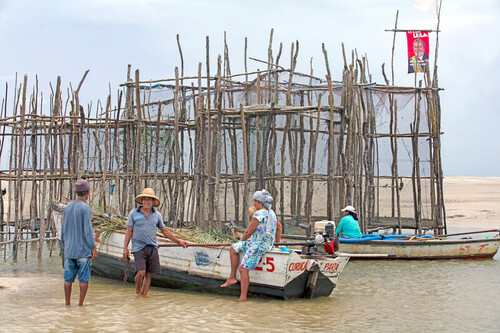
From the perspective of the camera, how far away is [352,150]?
15023 mm

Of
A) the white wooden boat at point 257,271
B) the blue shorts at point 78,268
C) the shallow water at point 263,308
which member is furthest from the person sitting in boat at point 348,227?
the blue shorts at point 78,268

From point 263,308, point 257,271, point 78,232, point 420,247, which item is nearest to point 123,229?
point 78,232

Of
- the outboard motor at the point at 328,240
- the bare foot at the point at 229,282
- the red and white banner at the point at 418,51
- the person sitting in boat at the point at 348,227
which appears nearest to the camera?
the bare foot at the point at 229,282

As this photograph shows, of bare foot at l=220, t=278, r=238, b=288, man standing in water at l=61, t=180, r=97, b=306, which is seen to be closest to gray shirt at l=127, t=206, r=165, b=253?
man standing in water at l=61, t=180, r=97, b=306

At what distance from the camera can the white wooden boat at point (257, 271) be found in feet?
28.0

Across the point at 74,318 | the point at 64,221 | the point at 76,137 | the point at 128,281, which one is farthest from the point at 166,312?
the point at 76,137

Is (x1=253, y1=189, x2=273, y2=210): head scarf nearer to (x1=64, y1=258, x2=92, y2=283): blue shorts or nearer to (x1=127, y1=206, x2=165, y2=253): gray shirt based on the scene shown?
(x1=127, y1=206, x2=165, y2=253): gray shirt

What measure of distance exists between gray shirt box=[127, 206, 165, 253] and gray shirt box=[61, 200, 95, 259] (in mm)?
842

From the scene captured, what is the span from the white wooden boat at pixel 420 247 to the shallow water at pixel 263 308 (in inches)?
76.7

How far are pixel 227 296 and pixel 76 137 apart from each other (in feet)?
25.0

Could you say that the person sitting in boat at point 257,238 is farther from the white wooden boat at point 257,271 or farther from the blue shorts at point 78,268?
the blue shorts at point 78,268

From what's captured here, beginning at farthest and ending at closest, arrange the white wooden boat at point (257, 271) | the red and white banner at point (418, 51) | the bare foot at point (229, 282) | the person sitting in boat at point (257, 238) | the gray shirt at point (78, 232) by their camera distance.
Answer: the red and white banner at point (418, 51), the bare foot at point (229, 282), the white wooden boat at point (257, 271), the person sitting in boat at point (257, 238), the gray shirt at point (78, 232)

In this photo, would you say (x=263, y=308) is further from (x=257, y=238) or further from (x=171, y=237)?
(x=171, y=237)

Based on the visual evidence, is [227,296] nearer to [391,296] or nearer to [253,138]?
[391,296]
